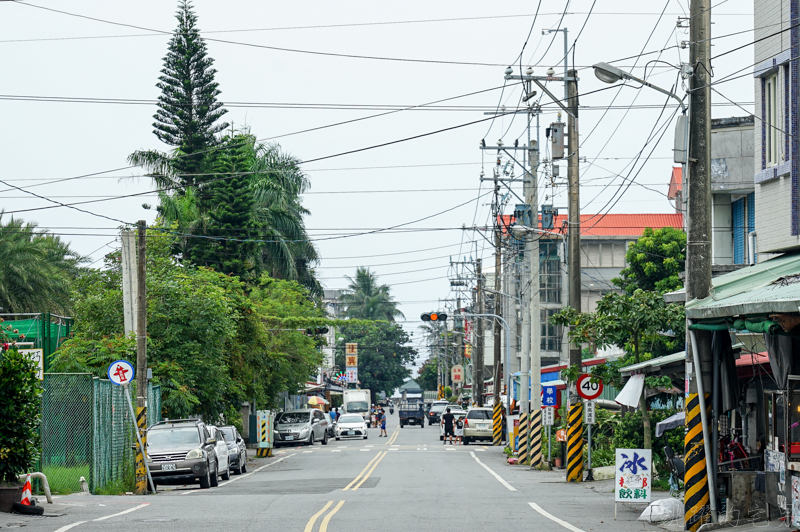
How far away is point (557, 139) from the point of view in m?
27.3

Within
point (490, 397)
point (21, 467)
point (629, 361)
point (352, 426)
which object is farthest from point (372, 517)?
point (490, 397)

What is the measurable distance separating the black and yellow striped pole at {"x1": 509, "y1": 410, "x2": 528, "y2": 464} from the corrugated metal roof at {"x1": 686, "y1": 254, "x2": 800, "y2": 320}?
1906 cm

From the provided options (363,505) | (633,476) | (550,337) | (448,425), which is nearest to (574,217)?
(633,476)

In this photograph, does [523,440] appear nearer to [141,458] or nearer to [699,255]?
[141,458]

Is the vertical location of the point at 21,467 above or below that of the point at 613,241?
below

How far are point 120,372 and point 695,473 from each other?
12.8 m

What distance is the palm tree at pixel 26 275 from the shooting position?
44.4 meters

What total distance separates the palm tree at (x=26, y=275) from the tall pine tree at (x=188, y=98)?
25.0ft

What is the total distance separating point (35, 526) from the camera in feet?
46.0

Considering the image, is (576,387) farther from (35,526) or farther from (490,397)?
(490,397)

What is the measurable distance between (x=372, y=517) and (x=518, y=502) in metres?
4.11

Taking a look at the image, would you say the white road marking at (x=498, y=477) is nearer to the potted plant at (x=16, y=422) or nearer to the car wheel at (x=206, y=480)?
the car wheel at (x=206, y=480)

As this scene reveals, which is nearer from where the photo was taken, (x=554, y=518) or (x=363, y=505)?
(x=554, y=518)

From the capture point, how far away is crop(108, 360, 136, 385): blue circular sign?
21312mm
